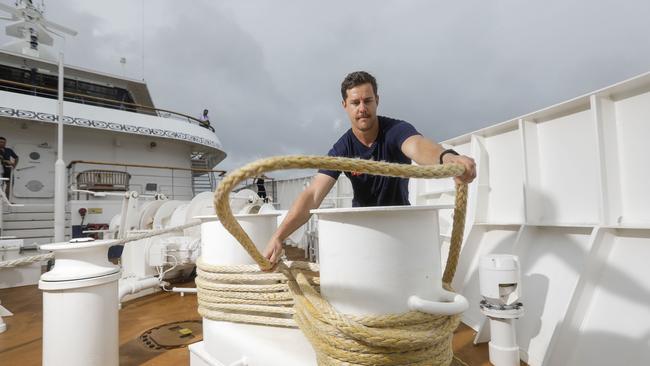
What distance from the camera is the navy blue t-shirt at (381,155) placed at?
1374 millimetres

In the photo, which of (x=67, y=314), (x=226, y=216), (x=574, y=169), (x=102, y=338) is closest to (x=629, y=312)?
(x=574, y=169)

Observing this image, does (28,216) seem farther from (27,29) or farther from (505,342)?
(505,342)

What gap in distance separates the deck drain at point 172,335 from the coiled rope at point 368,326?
1.82 m

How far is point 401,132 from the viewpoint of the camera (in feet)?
4.42

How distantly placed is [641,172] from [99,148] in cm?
941

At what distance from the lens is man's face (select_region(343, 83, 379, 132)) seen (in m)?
1.29

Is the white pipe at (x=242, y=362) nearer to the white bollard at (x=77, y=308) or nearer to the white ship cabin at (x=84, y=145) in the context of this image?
the white bollard at (x=77, y=308)

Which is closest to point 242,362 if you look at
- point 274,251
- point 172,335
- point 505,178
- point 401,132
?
point 274,251

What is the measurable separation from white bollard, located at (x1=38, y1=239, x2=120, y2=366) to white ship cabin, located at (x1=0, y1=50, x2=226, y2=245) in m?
4.67

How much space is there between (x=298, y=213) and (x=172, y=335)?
1.79m

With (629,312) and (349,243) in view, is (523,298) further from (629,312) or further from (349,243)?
(349,243)

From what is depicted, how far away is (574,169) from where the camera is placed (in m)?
2.12

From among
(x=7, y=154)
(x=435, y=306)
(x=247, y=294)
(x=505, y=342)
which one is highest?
(x=7, y=154)

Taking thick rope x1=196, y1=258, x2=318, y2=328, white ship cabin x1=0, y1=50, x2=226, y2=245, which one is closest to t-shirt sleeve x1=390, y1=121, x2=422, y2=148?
thick rope x1=196, y1=258, x2=318, y2=328
